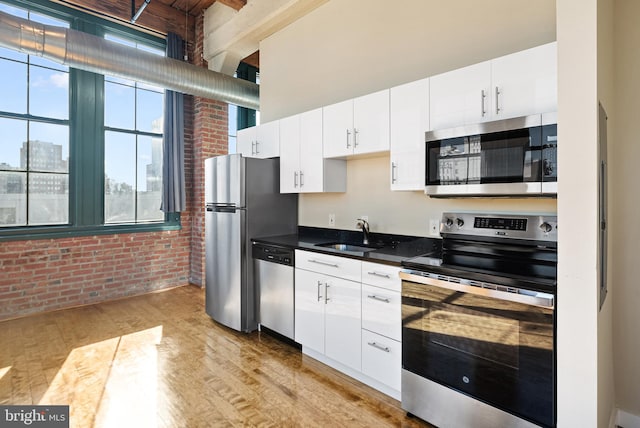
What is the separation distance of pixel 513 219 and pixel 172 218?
465 centimetres

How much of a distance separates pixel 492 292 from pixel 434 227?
0.99m

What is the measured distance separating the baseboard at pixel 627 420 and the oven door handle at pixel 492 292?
45.6 inches

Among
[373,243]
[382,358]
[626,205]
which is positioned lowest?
[382,358]

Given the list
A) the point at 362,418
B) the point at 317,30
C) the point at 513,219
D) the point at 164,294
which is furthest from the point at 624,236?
the point at 164,294

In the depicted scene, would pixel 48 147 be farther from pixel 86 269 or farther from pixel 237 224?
pixel 237 224

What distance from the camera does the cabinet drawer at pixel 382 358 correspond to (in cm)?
226

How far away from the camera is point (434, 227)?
2.71 m

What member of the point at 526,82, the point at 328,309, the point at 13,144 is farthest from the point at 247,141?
the point at 526,82

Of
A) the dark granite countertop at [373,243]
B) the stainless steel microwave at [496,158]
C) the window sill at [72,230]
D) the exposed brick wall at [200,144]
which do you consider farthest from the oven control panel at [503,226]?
the window sill at [72,230]

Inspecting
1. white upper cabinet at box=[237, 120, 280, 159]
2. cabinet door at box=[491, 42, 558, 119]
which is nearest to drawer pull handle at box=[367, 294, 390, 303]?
cabinet door at box=[491, 42, 558, 119]

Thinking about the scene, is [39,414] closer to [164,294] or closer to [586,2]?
[164,294]

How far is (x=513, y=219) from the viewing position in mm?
2010

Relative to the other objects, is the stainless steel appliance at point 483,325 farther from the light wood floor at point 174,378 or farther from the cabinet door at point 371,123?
the cabinet door at point 371,123

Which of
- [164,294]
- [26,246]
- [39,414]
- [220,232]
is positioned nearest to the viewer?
[39,414]
